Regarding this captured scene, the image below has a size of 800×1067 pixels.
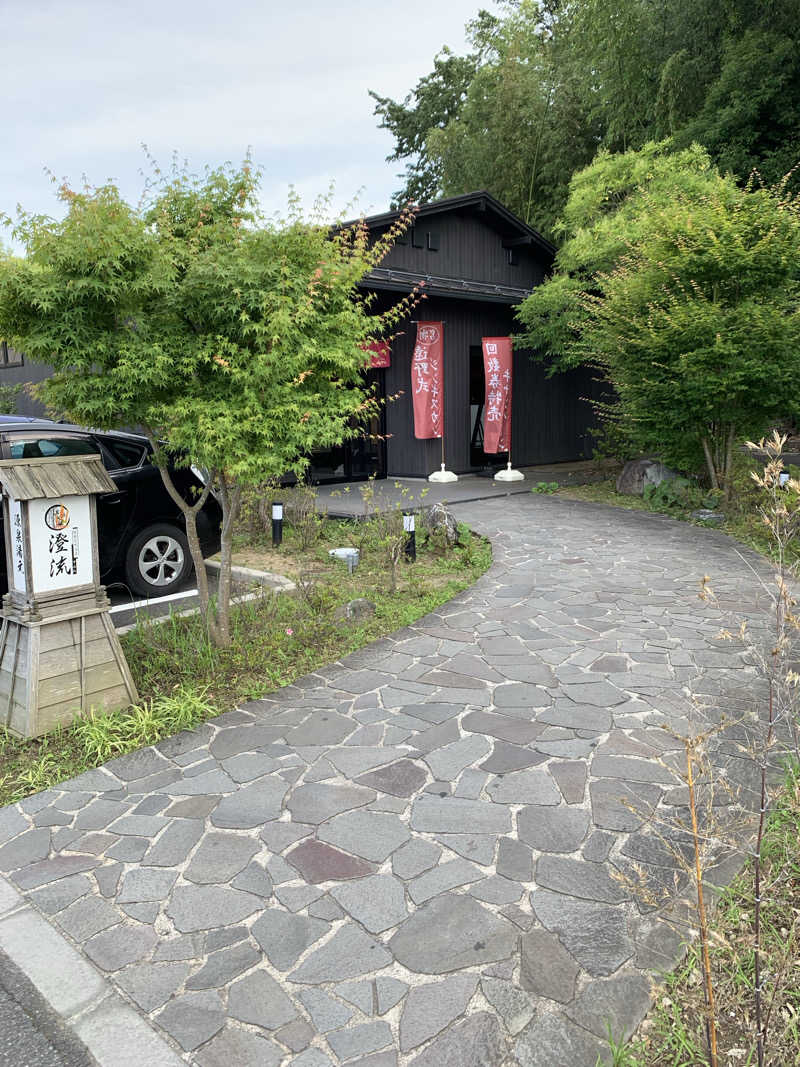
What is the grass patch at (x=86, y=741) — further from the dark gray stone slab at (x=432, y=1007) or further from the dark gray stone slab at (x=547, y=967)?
the dark gray stone slab at (x=547, y=967)

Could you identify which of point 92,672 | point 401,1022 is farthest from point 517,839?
point 92,672

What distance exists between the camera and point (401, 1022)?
2256 millimetres

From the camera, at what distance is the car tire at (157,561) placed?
6441 mm

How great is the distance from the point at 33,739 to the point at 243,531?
4.98m

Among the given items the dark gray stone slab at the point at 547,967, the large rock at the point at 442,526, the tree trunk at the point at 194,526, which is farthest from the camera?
the large rock at the point at 442,526

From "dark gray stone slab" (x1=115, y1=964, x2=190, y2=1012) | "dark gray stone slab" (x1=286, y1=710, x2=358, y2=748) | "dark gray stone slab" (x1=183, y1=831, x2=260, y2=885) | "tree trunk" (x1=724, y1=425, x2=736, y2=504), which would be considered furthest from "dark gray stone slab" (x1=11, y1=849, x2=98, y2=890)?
"tree trunk" (x1=724, y1=425, x2=736, y2=504)

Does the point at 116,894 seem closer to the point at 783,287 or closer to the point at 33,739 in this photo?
the point at 33,739

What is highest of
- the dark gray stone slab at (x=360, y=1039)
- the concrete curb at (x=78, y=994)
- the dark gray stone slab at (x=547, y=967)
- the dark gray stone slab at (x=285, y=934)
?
the dark gray stone slab at (x=547, y=967)

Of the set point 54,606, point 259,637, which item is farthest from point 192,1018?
point 259,637

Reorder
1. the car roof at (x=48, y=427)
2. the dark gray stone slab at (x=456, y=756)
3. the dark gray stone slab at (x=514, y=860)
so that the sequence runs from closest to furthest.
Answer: the dark gray stone slab at (x=514, y=860) → the dark gray stone slab at (x=456, y=756) → the car roof at (x=48, y=427)

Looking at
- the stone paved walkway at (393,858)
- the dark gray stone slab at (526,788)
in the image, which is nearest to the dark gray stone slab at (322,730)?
the stone paved walkway at (393,858)

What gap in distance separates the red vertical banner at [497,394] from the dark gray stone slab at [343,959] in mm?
12939

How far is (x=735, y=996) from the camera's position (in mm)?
2275

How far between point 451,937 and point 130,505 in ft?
16.0
